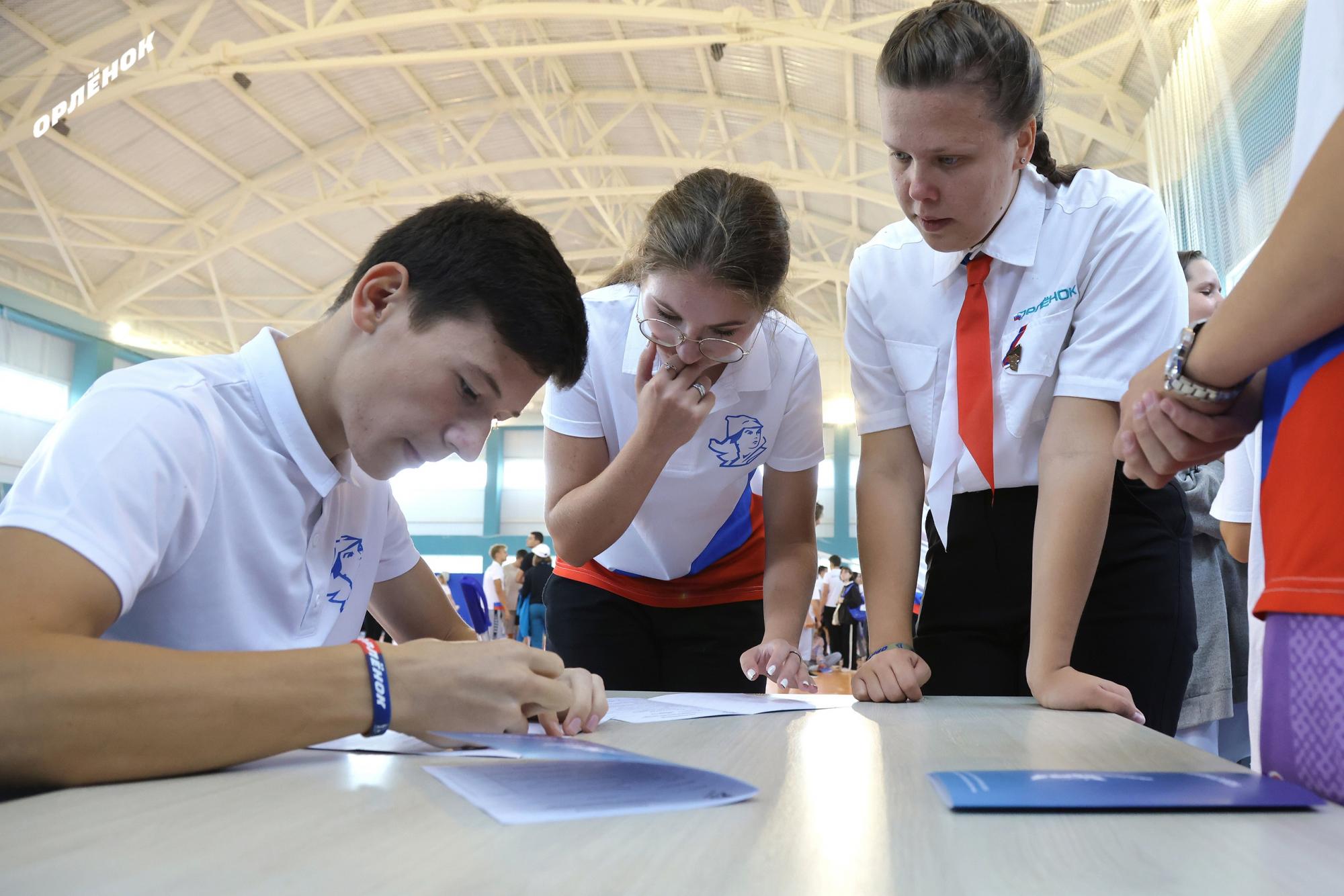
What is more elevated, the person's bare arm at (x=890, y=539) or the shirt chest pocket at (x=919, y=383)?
the shirt chest pocket at (x=919, y=383)

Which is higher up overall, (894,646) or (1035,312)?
(1035,312)

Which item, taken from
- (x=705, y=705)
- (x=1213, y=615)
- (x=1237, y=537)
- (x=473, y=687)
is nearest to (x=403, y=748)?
(x=473, y=687)

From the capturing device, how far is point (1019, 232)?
1407mm

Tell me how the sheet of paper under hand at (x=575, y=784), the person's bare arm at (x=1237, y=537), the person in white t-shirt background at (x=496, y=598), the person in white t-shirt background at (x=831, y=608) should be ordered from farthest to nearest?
the person in white t-shirt background at (x=831, y=608) < the person in white t-shirt background at (x=496, y=598) < the person's bare arm at (x=1237, y=537) < the sheet of paper under hand at (x=575, y=784)

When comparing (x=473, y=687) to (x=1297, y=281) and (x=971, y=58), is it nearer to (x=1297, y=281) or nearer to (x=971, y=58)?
(x=1297, y=281)

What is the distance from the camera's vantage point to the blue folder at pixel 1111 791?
568 millimetres

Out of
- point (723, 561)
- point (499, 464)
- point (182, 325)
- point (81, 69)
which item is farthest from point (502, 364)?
point (499, 464)

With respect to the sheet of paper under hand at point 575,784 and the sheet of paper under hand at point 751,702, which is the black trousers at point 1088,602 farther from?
the sheet of paper under hand at point 575,784

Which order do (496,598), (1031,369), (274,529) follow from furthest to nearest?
(496,598)
(1031,369)
(274,529)

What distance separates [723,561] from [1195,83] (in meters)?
5.08

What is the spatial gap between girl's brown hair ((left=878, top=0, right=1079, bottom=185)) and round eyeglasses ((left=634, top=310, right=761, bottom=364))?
1.50 feet

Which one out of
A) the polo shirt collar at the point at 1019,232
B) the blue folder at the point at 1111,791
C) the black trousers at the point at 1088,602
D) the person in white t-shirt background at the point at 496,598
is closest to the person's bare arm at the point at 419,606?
the black trousers at the point at 1088,602

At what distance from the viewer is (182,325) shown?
1426 centimetres

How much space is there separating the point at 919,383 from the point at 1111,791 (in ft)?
3.12
